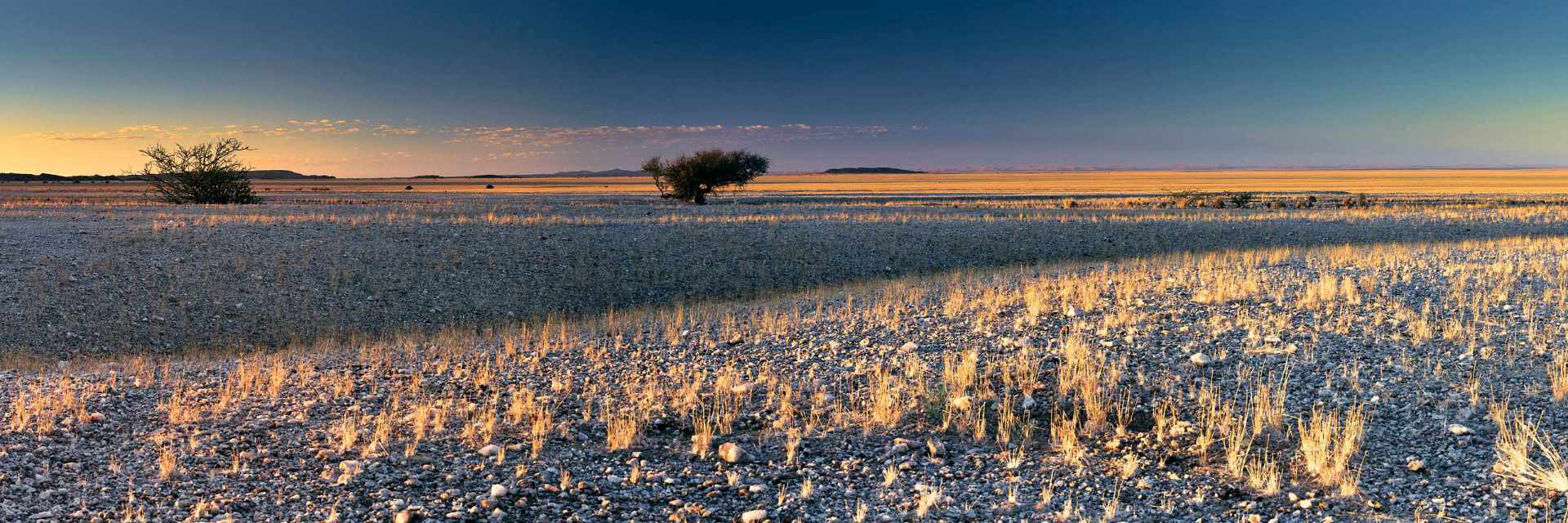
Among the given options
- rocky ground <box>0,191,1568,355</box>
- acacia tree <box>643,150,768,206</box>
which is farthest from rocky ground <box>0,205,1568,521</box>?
acacia tree <box>643,150,768,206</box>

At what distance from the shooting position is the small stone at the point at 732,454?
25.1ft

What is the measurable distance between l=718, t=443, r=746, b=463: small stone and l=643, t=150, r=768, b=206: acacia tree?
5009cm

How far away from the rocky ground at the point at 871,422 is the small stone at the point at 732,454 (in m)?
0.03

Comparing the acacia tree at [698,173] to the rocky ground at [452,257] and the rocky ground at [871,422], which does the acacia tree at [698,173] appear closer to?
the rocky ground at [452,257]

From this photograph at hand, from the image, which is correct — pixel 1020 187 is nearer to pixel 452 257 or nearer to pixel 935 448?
pixel 452 257

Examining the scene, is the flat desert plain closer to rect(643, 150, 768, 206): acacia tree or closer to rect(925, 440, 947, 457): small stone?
rect(925, 440, 947, 457): small stone

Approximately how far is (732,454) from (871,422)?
5.40ft

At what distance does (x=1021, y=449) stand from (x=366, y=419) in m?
Answer: 6.51

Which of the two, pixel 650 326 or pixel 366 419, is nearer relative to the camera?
pixel 366 419

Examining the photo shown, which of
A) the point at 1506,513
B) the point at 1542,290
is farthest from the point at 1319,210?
the point at 1506,513

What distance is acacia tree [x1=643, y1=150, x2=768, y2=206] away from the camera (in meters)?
61.0

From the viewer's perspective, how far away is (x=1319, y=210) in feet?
147

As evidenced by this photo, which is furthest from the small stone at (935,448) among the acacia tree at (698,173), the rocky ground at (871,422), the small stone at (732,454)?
the acacia tree at (698,173)

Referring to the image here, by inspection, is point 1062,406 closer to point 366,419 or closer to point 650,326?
point 366,419
